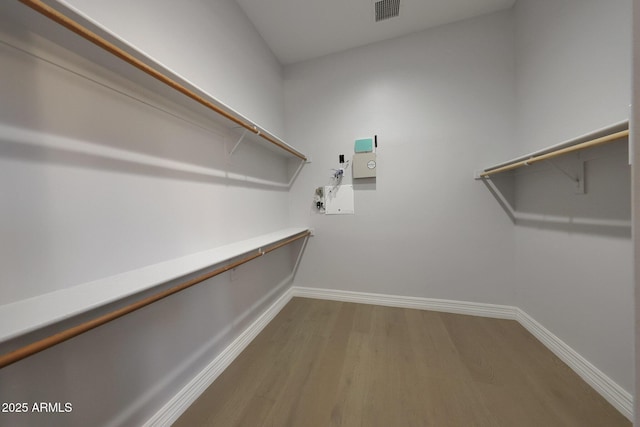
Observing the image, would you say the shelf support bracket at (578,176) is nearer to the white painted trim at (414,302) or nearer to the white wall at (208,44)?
the white painted trim at (414,302)

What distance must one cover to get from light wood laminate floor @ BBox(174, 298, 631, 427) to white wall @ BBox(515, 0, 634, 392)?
10.4 inches

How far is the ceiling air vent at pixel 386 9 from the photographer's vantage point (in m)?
1.74

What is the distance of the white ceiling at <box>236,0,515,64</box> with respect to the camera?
1765 mm

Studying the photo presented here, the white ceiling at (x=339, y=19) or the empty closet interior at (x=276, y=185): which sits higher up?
the white ceiling at (x=339, y=19)

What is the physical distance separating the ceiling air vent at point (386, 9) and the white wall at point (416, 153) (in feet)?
0.91

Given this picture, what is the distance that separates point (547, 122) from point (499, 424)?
6.18ft

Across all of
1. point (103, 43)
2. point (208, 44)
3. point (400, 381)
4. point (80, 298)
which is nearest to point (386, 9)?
point (208, 44)

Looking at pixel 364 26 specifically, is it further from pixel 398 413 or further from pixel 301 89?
pixel 398 413

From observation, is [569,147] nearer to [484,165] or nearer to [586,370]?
[484,165]

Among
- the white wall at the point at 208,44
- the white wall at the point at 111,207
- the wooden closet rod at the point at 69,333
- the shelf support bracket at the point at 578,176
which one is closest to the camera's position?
the wooden closet rod at the point at 69,333

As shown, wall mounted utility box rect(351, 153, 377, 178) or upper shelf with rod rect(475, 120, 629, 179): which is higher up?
wall mounted utility box rect(351, 153, 377, 178)

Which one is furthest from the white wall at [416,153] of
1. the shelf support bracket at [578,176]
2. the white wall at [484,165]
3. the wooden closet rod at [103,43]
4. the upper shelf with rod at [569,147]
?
the wooden closet rod at [103,43]

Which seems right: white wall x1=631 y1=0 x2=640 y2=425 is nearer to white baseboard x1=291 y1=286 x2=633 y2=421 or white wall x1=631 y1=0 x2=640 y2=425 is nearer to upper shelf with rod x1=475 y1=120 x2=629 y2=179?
upper shelf with rod x1=475 y1=120 x2=629 y2=179

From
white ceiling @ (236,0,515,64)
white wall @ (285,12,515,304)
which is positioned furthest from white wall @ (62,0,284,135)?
white wall @ (285,12,515,304)
